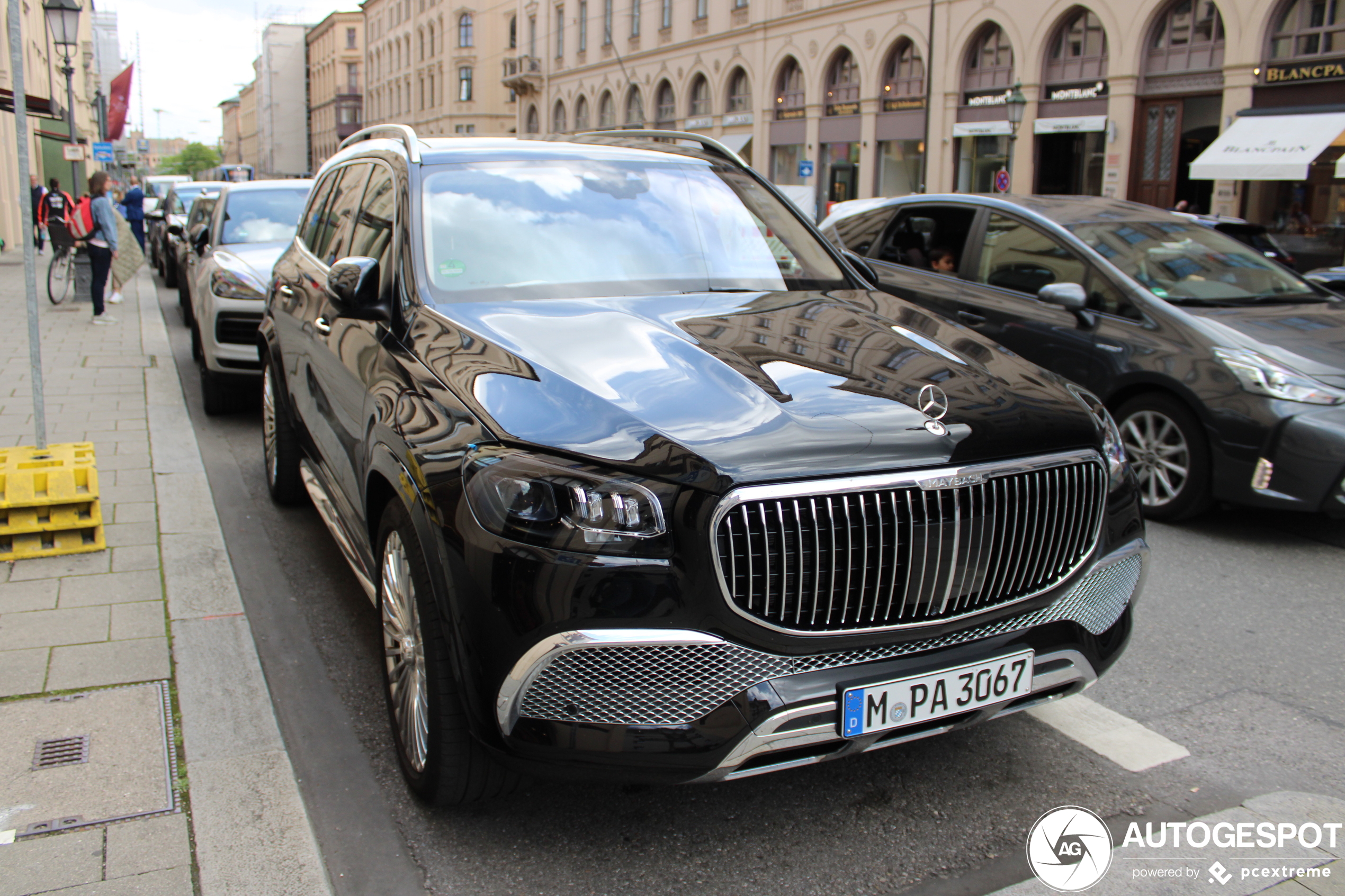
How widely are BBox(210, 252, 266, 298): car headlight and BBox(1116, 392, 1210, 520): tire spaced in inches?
232

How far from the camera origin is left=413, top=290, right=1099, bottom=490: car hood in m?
2.49

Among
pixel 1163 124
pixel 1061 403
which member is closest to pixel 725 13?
pixel 1163 124

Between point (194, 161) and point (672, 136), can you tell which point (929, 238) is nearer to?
point (672, 136)

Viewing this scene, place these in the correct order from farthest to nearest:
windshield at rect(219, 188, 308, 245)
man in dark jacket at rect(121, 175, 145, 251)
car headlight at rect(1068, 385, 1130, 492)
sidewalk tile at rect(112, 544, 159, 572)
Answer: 1. man in dark jacket at rect(121, 175, 145, 251)
2. windshield at rect(219, 188, 308, 245)
3. sidewalk tile at rect(112, 544, 159, 572)
4. car headlight at rect(1068, 385, 1130, 492)

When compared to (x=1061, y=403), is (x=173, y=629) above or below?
below

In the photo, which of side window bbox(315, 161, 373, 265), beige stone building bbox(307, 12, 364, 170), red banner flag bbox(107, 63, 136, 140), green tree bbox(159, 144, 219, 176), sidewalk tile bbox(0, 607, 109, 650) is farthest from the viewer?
green tree bbox(159, 144, 219, 176)

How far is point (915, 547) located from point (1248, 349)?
3964 mm

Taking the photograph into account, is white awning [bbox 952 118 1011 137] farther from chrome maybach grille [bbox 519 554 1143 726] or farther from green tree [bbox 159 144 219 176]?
green tree [bbox 159 144 219 176]

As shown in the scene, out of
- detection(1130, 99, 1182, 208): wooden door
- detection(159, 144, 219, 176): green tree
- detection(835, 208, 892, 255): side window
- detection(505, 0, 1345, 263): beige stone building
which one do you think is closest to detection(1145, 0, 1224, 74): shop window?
detection(505, 0, 1345, 263): beige stone building

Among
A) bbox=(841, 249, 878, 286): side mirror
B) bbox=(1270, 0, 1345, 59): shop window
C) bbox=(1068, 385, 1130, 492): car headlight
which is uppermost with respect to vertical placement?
bbox=(1270, 0, 1345, 59): shop window

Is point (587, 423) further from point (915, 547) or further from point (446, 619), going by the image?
point (915, 547)

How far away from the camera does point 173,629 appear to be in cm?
409

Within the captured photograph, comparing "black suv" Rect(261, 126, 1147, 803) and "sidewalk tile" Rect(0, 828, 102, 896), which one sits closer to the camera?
"black suv" Rect(261, 126, 1147, 803)

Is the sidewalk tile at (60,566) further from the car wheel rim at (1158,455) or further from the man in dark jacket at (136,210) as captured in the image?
the man in dark jacket at (136,210)
